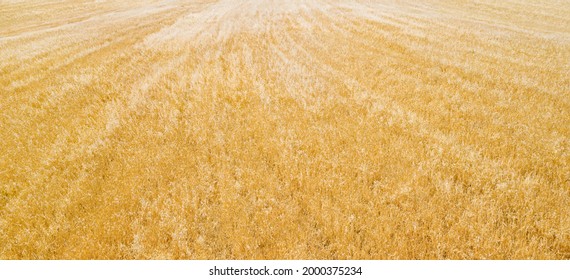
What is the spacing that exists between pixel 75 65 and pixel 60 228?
8.70 m

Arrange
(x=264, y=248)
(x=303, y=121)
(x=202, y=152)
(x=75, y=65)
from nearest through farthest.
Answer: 1. (x=264, y=248)
2. (x=202, y=152)
3. (x=303, y=121)
4. (x=75, y=65)

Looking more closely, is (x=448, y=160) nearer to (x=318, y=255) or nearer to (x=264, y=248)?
(x=318, y=255)

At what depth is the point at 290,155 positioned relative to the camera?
4625mm

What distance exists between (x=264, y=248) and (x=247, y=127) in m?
2.82

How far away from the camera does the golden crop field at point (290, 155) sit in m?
3.21

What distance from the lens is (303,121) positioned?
566 cm

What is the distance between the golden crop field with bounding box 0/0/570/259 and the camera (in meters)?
3.21

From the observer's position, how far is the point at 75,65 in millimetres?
9906

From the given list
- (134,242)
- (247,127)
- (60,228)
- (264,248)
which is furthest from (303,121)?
(60,228)

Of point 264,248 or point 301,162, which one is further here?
point 301,162
